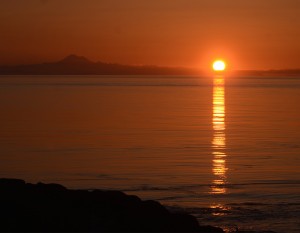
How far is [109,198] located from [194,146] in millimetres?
15839

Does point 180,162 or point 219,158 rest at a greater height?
point 219,158

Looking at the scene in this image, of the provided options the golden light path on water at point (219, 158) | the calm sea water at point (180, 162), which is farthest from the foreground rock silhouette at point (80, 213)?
the golden light path on water at point (219, 158)

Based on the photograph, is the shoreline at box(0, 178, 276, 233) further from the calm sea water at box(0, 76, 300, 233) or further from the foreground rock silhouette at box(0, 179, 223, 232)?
the calm sea water at box(0, 76, 300, 233)

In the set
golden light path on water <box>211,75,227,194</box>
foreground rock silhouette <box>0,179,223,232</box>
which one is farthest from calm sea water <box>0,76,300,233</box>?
foreground rock silhouette <box>0,179,223,232</box>

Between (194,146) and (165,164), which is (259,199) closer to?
(165,164)

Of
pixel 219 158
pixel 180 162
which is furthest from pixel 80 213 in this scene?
pixel 219 158

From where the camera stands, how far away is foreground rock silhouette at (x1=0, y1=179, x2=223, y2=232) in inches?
414

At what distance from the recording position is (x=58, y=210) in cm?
1116

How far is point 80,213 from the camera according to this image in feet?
36.4

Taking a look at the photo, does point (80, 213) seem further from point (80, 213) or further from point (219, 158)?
point (219, 158)

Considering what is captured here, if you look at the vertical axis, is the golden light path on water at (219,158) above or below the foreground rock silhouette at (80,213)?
above

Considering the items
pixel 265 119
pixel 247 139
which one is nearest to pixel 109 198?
pixel 247 139

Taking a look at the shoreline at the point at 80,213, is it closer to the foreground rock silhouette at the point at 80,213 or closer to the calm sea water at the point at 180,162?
the foreground rock silhouette at the point at 80,213

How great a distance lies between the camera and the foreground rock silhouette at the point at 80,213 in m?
10.5
